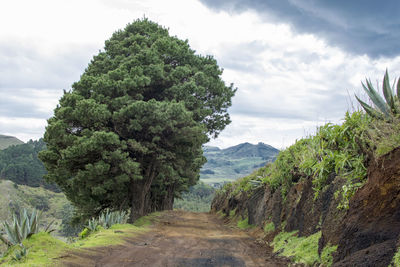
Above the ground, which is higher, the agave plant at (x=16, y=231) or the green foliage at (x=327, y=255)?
the agave plant at (x=16, y=231)

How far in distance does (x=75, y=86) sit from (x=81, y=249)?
1294 cm

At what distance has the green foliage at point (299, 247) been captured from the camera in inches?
259

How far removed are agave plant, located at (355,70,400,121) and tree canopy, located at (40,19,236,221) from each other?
415 inches

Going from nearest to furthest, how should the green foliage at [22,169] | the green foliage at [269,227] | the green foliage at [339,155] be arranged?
the green foliage at [339,155]
the green foliage at [269,227]
the green foliage at [22,169]

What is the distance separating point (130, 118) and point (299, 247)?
1181 cm

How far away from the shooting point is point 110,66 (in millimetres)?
19688

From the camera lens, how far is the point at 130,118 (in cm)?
1711

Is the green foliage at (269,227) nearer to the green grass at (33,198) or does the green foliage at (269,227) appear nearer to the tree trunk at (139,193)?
the tree trunk at (139,193)

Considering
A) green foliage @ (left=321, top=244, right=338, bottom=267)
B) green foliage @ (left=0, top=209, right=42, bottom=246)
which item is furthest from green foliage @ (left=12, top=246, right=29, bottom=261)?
green foliage @ (left=321, top=244, right=338, bottom=267)

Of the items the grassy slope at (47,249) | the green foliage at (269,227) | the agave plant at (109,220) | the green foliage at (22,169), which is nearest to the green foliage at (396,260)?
the grassy slope at (47,249)

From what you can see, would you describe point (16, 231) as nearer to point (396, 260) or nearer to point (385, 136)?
point (396, 260)

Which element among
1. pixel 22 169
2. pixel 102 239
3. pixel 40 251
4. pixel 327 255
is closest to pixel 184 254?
pixel 102 239

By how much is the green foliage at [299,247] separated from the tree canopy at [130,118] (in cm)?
878

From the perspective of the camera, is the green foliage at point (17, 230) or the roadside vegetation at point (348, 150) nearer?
the roadside vegetation at point (348, 150)
